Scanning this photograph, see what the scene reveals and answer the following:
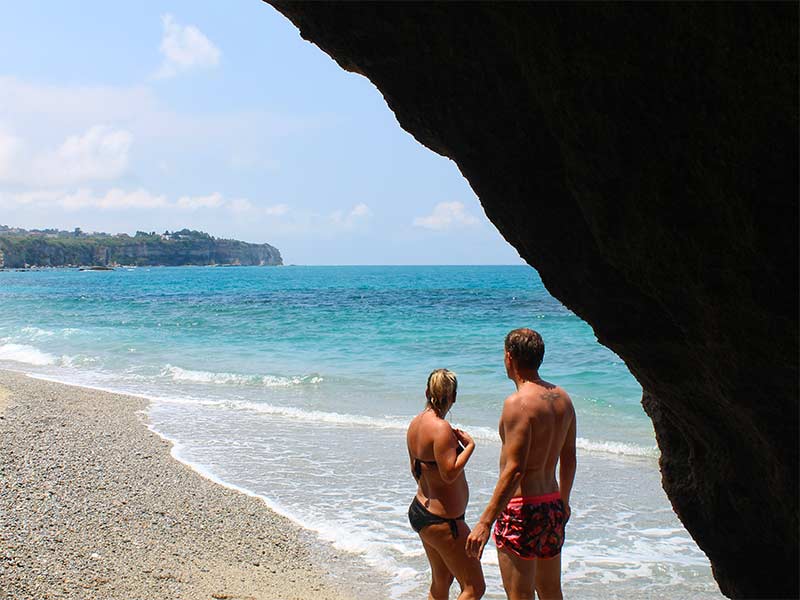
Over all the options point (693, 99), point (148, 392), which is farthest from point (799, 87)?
point (148, 392)

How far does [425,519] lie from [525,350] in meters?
1.16

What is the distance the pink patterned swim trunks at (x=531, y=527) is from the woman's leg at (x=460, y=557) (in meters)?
0.40

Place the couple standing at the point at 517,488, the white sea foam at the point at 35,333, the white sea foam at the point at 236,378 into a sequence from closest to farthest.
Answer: the couple standing at the point at 517,488 → the white sea foam at the point at 236,378 → the white sea foam at the point at 35,333

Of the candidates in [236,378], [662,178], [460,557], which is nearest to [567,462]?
[460,557]

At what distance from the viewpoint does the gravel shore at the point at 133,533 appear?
6020 mm

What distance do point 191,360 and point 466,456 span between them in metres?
20.4

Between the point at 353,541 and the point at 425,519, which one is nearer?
the point at 425,519

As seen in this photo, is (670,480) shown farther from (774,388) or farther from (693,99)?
(693,99)

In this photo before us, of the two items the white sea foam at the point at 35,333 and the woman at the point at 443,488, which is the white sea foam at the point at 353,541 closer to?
the woman at the point at 443,488

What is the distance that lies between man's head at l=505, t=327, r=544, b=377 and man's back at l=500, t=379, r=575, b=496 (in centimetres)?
10

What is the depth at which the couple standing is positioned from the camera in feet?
13.4

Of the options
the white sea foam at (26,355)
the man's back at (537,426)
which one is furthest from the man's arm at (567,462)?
the white sea foam at (26,355)

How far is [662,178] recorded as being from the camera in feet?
8.88

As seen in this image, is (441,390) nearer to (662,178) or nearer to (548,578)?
(548,578)
